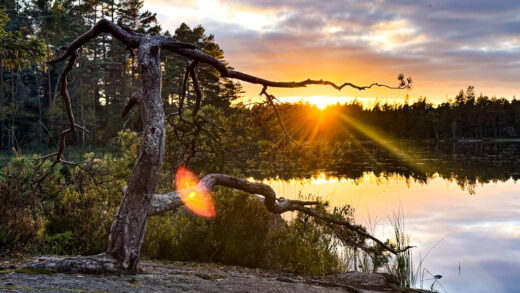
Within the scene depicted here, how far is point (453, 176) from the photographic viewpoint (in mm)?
32594

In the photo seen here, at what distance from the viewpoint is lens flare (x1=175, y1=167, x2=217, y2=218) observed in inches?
252

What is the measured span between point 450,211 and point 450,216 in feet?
3.72

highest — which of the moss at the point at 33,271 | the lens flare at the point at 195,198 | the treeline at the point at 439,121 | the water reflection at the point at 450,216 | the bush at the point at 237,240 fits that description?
the treeline at the point at 439,121

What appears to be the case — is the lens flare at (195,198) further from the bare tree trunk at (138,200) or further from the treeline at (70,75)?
the treeline at (70,75)

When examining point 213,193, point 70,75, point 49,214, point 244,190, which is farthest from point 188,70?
point 70,75

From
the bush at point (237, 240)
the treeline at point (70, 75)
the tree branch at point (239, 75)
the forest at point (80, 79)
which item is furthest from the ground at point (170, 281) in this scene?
the treeline at point (70, 75)

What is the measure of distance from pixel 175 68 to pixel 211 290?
46.3 m

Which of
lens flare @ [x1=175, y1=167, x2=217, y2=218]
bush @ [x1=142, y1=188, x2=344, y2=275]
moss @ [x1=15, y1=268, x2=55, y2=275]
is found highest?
lens flare @ [x1=175, y1=167, x2=217, y2=218]

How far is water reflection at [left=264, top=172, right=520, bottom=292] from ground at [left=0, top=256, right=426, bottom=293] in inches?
Answer: 197

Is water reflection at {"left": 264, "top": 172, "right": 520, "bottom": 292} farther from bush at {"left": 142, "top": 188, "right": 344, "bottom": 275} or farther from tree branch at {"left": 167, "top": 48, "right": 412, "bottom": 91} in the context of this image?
tree branch at {"left": 167, "top": 48, "right": 412, "bottom": 91}

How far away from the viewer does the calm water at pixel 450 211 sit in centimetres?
1256

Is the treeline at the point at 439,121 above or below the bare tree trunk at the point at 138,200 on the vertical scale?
above

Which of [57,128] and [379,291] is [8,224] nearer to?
[379,291]

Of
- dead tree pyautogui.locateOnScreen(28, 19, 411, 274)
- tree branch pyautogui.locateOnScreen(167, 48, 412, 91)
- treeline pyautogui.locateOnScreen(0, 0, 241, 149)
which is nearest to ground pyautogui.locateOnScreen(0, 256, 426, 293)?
dead tree pyautogui.locateOnScreen(28, 19, 411, 274)
